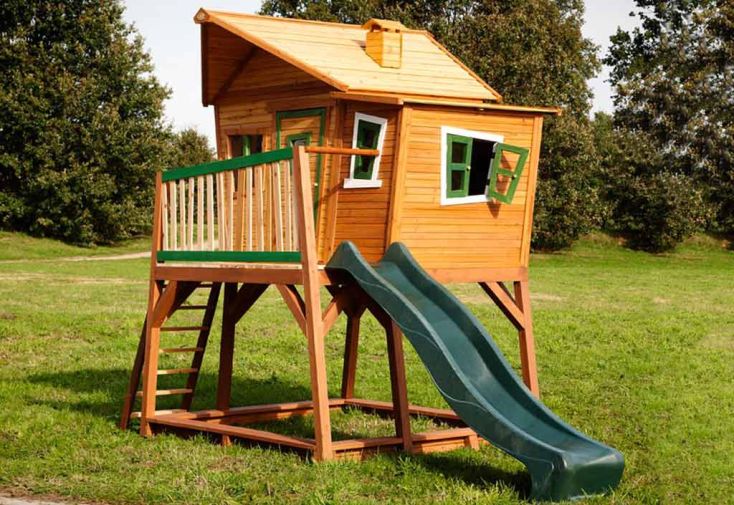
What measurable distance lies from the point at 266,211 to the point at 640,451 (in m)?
4.60

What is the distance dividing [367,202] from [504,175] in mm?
1598

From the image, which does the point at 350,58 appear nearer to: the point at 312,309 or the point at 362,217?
the point at 362,217

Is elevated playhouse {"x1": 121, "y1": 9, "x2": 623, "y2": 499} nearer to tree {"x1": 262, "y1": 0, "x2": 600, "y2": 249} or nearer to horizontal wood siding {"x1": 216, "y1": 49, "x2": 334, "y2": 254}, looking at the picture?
horizontal wood siding {"x1": 216, "y1": 49, "x2": 334, "y2": 254}

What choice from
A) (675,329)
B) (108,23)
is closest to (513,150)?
(675,329)

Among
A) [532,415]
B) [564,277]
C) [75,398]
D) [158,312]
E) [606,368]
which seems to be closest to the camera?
[532,415]

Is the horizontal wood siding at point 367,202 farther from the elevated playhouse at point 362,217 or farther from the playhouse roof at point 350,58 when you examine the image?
the playhouse roof at point 350,58

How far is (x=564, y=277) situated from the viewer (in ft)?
122

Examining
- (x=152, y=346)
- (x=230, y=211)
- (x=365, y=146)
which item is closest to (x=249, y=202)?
(x=230, y=211)

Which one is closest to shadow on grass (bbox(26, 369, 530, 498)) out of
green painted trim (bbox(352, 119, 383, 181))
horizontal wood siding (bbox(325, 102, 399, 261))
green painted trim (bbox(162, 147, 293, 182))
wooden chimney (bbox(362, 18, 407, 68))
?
horizontal wood siding (bbox(325, 102, 399, 261))

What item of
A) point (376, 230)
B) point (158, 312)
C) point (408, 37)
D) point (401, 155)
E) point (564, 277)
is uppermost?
point (408, 37)

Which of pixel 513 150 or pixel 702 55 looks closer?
pixel 513 150

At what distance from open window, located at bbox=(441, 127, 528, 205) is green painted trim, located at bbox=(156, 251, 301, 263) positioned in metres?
1.78

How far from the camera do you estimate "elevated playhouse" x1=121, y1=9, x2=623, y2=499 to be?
32.8 ft

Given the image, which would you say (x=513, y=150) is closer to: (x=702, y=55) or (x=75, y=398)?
(x=75, y=398)
